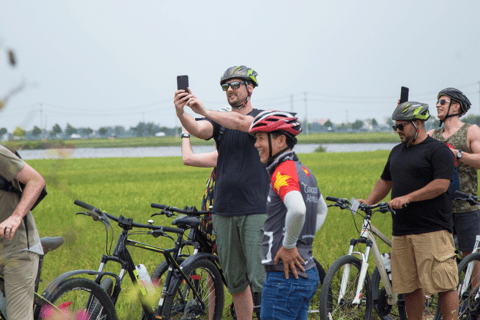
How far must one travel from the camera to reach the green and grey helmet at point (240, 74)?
3.62 metres

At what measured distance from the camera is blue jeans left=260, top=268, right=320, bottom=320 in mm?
2580

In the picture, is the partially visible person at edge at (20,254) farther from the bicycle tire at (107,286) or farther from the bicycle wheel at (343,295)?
the bicycle wheel at (343,295)

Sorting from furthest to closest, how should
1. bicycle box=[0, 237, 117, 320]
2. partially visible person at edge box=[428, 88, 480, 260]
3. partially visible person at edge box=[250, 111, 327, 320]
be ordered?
partially visible person at edge box=[428, 88, 480, 260]
bicycle box=[0, 237, 117, 320]
partially visible person at edge box=[250, 111, 327, 320]

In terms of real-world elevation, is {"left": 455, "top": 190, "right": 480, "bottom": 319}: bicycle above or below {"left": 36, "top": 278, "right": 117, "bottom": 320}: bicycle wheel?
below

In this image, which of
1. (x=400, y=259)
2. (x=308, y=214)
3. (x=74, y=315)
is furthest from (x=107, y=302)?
(x=400, y=259)

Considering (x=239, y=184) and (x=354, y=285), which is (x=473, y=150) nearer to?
(x=354, y=285)

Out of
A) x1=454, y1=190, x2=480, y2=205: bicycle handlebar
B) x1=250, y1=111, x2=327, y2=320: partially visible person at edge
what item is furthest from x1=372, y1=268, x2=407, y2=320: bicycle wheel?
x1=250, y1=111, x2=327, y2=320: partially visible person at edge

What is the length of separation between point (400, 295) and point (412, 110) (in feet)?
5.83

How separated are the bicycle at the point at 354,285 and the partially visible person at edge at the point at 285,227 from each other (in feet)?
4.59

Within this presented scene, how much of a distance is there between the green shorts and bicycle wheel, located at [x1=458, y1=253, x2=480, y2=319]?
2.05 metres

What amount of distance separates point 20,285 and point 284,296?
1497mm

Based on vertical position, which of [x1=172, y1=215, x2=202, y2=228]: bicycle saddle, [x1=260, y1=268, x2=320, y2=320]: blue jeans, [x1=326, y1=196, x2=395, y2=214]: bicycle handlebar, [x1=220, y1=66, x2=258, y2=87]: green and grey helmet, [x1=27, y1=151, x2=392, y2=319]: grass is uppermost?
[x1=220, y1=66, x2=258, y2=87]: green and grey helmet

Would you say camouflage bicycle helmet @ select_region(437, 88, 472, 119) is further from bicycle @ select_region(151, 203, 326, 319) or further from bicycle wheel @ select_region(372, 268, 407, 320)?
bicycle @ select_region(151, 203, 326, 319)

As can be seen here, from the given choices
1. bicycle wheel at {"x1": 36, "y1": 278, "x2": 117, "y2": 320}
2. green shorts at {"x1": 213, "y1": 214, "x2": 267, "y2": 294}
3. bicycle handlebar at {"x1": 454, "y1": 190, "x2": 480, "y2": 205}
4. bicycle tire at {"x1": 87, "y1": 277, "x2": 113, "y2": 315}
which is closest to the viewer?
bicycle wheel at {"x1": 36, "y1": 278, "x2": 117, "y2": 320}
